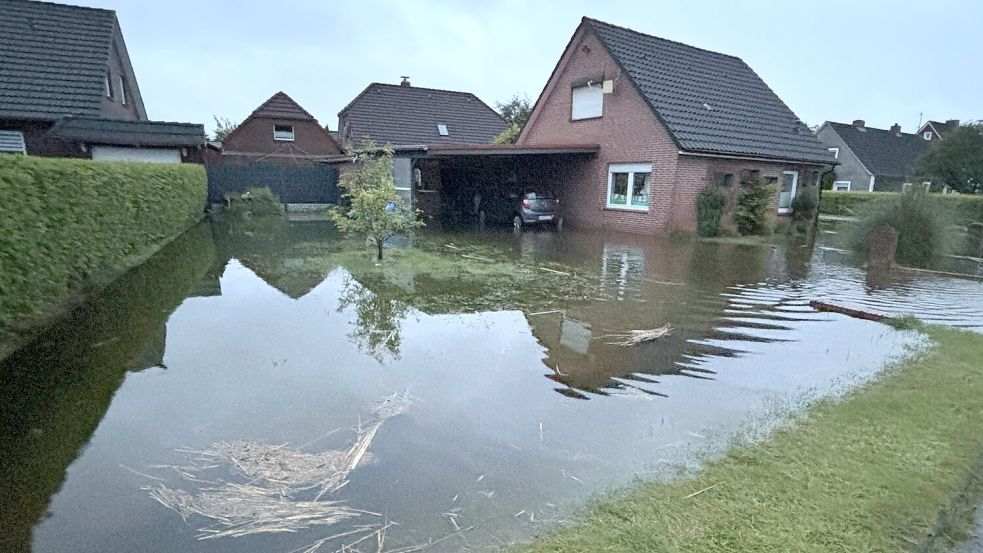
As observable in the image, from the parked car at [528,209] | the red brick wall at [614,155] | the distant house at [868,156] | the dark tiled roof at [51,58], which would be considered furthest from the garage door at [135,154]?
the distant house at [868,156]

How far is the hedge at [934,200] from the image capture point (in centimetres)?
1234

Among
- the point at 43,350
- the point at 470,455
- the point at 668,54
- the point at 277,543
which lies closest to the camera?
the point at 277,543

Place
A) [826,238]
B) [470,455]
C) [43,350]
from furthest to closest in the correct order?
1. [826,238]
2. [43,350]
3. [470,455]

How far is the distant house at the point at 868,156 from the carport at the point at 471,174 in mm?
29568

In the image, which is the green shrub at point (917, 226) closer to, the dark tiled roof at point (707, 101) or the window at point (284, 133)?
the dark tiled roof at point (707, 101)

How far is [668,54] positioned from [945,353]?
54.2 ft

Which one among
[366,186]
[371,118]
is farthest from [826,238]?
[371,118]

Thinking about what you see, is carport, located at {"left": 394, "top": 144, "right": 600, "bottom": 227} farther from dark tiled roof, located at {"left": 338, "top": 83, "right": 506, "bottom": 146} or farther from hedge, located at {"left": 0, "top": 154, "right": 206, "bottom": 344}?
hedge, located at {"left": 0, "top": 154, "right": 206, "bottom": 344}

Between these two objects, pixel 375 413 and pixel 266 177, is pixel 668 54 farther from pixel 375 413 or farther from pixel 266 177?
pixel 375 413

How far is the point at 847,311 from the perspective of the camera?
741 cm

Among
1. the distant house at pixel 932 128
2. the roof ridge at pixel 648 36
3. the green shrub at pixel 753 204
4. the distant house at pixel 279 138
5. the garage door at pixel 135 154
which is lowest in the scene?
the green shrub at pixel 753 204

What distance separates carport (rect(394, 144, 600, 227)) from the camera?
16984 millimetres

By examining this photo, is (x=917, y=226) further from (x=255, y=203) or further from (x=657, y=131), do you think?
(x=255, y=203)

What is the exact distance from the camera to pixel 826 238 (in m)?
17.3
